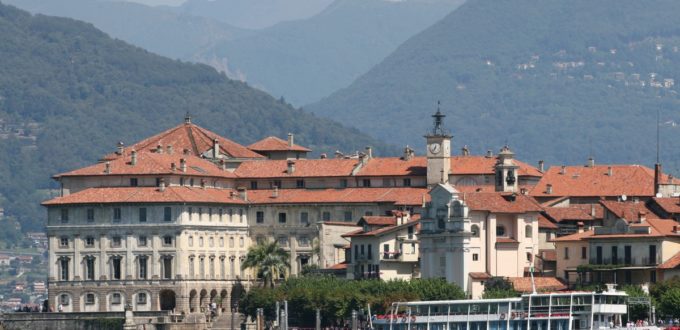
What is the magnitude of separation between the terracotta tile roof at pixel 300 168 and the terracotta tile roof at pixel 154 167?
2538 millimetres

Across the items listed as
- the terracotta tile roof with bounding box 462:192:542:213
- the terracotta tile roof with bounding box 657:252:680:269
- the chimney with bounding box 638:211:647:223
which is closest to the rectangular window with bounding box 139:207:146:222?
the terracotta tile roof with bounding box 462:192:542:213

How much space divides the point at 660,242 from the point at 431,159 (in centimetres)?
3300

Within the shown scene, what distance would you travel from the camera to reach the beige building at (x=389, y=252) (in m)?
156

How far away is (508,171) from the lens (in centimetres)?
16562

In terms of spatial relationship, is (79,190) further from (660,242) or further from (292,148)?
(660,242)

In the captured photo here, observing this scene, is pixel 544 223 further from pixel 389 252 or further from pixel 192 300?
pixel 192 300

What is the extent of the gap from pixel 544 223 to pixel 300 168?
2593 centimetres

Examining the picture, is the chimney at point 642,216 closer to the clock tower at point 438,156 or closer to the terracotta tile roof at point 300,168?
the clock tower at point 438,156

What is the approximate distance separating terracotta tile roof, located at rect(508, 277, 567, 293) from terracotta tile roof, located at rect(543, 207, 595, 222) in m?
13.0

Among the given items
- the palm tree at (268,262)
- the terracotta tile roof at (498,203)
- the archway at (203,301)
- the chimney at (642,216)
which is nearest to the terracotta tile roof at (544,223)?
the terracotta tile roof at (498,203)

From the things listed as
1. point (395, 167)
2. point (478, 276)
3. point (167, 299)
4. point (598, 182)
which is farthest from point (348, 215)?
point (478, 276)

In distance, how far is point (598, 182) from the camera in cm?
17400

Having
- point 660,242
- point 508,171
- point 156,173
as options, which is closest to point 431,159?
point 508,171

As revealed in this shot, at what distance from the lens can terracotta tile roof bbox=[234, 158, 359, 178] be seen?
177 meters
